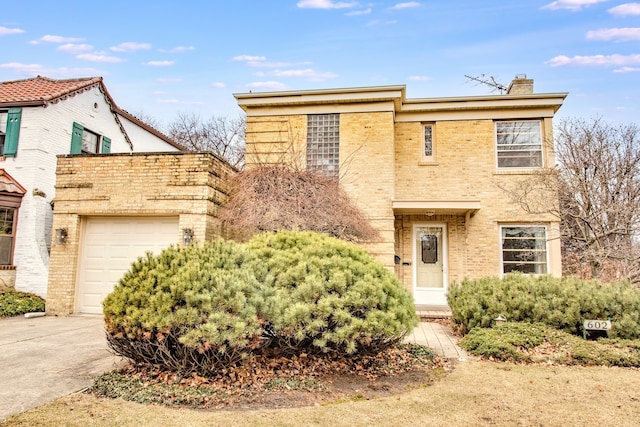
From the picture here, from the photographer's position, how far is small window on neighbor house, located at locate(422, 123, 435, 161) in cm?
1208

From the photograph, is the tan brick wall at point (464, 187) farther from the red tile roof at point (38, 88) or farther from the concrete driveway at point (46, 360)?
the red tile roof at point (38, 88)

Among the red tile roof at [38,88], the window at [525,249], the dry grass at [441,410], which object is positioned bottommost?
the dry grass at [441,410]

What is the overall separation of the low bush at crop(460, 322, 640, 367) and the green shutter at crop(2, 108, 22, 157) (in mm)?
12669

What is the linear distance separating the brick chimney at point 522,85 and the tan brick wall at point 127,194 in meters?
9.12

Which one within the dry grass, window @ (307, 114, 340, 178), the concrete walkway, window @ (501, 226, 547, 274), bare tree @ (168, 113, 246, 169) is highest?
bare tree @ (168, 113, 246, 169)

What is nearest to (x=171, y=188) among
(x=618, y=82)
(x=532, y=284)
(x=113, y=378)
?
(x=113, y=378)

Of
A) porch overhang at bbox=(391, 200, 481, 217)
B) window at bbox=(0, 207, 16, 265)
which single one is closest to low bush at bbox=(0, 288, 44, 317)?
window at bbox=(0, 207, 16, 265)

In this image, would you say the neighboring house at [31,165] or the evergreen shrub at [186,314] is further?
the neighboring house at [31,165]

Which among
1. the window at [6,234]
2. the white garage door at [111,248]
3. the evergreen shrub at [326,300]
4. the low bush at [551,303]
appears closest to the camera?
the evergreen shrub at [326,300]

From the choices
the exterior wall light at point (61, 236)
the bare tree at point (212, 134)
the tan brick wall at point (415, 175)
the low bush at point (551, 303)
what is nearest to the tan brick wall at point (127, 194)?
the exterior wall light at point (61, 236)

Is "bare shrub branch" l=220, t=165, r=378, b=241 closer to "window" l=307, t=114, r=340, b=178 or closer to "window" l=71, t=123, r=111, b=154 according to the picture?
"window" l=307, t=114, r=340, b=178

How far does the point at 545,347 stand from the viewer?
19.9 ft

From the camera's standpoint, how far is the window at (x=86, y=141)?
12.6 metres

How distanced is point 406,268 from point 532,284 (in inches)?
185
